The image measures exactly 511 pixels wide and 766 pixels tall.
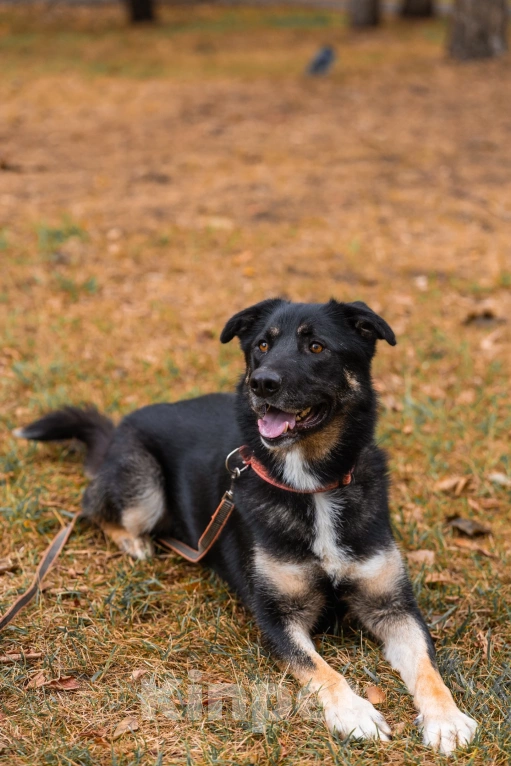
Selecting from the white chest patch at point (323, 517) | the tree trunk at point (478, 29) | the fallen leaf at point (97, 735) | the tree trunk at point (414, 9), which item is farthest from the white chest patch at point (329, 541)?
the tree trunk at point (414, 9)

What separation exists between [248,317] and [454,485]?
1945 millimetres

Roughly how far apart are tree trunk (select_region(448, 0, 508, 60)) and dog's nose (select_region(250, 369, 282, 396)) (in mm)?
12696

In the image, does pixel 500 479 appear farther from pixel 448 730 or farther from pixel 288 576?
pixel 448 730

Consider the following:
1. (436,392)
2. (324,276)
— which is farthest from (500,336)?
(324,276)

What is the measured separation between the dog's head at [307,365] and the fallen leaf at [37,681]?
1.33 m

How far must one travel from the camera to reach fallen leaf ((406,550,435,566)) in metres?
4.54

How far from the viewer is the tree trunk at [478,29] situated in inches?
559

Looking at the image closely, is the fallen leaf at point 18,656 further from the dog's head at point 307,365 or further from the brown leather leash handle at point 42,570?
the dog's head at point 307,365

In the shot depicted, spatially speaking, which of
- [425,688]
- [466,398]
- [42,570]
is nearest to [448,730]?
[425,688]

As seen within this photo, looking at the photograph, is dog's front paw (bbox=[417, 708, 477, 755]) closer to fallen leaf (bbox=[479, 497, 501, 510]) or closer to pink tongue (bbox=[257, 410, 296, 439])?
pink tongue (bbox=[257, 410, 296, 439])

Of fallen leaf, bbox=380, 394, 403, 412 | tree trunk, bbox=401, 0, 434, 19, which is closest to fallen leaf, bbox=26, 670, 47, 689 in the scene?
fallen leaf, bbox=380, 394, 403, 412

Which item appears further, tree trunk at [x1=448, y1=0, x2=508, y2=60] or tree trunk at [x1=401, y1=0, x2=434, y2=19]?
tree trunk at [x1=401, y1=0, x2=434, y2=19]

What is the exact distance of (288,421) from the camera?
3.73 metres

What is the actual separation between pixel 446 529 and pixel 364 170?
690 centimetres
